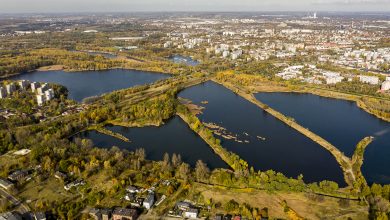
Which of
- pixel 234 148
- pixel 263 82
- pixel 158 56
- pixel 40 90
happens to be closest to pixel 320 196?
pixel 234 148

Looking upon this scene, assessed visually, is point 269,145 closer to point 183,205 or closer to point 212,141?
point 212,141

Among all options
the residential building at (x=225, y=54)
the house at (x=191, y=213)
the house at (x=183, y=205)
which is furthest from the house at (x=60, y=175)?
the residential building at (x=225, y=54)

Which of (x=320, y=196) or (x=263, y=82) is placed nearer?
(x=320, y=196)

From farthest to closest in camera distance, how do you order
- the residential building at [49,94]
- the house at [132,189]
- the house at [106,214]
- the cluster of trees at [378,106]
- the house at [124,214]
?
the residential building at [49,94] → the cluster of trees at [378,106] → the house at [132,189] → the house at [106,214] → the house at [124,214]

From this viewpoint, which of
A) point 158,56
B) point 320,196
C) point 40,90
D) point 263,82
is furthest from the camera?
point 158,56

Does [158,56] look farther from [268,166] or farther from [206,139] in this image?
[268,166]

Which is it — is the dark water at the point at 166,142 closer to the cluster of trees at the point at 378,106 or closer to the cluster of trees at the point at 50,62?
the cluster of trees at the point at 378,106

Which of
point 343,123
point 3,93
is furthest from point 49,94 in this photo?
point 343,123
